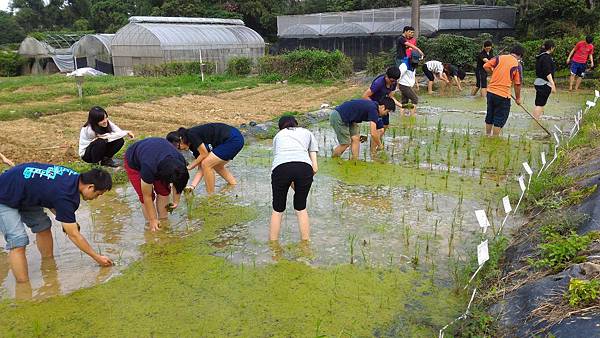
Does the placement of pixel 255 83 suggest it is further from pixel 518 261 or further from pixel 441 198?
pixel 518 261

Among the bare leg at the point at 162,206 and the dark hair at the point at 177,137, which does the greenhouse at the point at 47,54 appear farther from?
the bare leg at the point at 162,206

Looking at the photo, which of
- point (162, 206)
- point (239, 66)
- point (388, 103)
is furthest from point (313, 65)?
point (162, 206)

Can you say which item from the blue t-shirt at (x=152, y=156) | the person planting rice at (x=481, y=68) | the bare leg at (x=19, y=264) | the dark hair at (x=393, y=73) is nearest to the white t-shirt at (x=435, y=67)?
the person planting rice at (x=481, y=68)

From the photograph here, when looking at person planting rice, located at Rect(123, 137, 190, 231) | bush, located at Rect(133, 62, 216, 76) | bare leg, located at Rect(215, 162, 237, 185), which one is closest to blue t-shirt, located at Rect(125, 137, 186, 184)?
person planting rice, located at Rect(123, 137, 190, 231)

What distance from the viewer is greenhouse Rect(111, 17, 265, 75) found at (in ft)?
71.3

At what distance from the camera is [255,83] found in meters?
17.0

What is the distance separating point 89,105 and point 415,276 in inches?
415

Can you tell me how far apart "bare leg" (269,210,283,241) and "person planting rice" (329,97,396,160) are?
105 inches

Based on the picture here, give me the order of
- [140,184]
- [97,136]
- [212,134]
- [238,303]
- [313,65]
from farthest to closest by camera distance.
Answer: [313,65] < [97,136] < [212,134] < [140,184] < [238,303]

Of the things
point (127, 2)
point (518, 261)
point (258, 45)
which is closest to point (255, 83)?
point (258, 45)

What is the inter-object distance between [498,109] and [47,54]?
27.7 meters

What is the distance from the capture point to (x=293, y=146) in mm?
3986

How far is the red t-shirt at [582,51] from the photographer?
39.3 feet

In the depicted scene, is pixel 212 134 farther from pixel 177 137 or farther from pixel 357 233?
pixel 357 233
